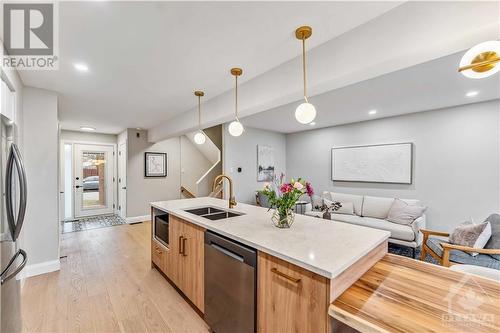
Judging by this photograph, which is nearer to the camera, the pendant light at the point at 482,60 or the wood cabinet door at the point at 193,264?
the pendant light at the point at 482,60

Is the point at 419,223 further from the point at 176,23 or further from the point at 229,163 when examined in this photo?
the point at 176,23

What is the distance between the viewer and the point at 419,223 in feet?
11.4

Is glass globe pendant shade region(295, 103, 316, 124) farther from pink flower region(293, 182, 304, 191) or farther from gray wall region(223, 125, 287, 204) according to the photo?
gray wall region(223, 125, 287, 204)

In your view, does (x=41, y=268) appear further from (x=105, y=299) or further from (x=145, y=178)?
(x=145, y=178)

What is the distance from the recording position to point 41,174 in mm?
2916

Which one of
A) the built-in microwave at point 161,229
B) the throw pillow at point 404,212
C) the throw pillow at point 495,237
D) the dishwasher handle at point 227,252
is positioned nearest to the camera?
the dishwasher handle at point 227,252

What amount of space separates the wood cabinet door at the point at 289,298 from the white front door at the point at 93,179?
6521mm

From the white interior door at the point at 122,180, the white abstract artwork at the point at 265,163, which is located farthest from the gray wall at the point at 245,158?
the white interior door at the point at 122,180

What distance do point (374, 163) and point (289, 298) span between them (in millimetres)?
4182

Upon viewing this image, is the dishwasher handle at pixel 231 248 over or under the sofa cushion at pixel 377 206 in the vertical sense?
over

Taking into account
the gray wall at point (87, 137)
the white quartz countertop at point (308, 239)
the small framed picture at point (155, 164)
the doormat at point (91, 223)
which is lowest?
the doormat at point (91, 223)

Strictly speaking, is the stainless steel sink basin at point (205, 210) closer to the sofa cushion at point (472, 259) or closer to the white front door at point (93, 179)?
the sofa cushion at point (472, 259)

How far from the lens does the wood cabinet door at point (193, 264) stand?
1.90 m

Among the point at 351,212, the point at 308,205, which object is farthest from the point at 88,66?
the point at 351,212
